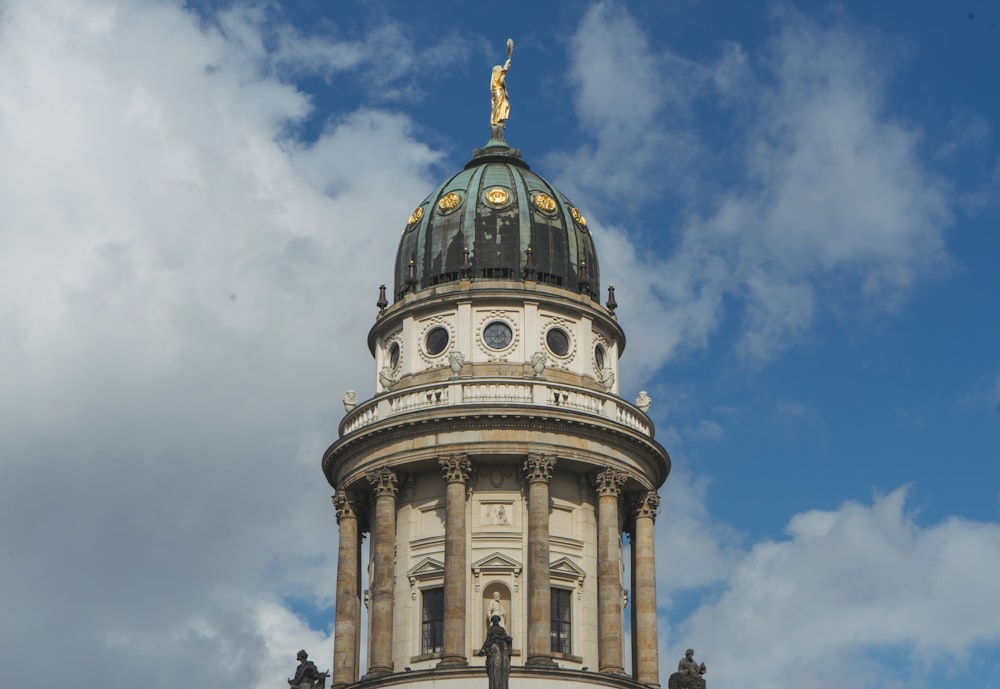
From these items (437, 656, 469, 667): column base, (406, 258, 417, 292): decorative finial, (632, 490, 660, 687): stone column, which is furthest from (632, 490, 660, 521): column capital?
A: (406, 258, 417, 292): decorative finial

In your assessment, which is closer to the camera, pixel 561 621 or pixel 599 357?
pixel 561 621

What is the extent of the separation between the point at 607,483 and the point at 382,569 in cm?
990

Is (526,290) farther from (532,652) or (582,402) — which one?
(532,652)

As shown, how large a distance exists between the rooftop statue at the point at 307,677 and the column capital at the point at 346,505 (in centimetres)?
774

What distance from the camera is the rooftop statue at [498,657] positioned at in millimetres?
65562

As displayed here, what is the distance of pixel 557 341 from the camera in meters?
80.6

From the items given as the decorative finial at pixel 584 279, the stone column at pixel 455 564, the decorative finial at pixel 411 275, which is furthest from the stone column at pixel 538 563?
the decorative finial at pixel 411 275

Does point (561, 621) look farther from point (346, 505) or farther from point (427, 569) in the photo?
point (346, 505)

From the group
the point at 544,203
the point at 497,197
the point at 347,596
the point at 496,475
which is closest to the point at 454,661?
the point at 347,596

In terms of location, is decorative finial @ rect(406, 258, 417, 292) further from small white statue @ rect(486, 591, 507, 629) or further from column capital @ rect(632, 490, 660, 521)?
small white statue @ rect(486, 591, 507, 629)

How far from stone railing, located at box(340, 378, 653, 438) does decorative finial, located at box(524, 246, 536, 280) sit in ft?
19.8

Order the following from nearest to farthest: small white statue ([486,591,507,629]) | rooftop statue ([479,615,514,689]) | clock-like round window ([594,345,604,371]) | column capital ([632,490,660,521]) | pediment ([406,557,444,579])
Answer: rooftop statue ([479,615,514,689])
small white statue ([486,591,507,629])
pediment ([406,557,444,579])
column capital ([632,490,660,521])
clock-like round window ([594,345,604,371])

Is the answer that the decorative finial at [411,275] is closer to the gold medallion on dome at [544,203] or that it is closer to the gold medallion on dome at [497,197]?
the gold medallion on dome at [497,197]

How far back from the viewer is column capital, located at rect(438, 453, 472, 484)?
74750 mm
